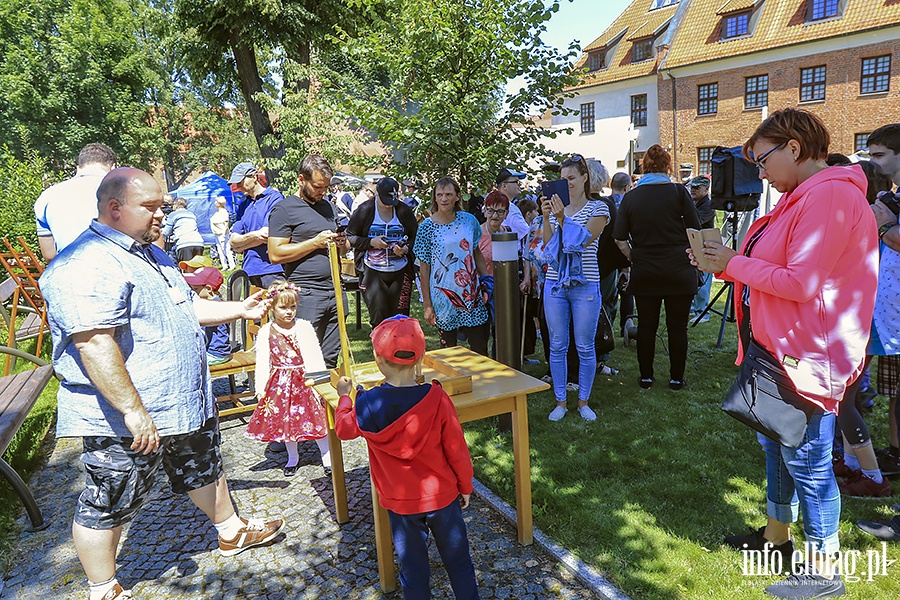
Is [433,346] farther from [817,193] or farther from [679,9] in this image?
[679,9]

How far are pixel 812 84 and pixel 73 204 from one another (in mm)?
29486

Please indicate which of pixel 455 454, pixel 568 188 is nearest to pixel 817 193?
pixel 455 454

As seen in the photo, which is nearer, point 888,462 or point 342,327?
point 342,327

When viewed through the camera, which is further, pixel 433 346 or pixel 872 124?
pixel 872 124

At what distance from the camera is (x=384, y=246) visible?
5160 mm

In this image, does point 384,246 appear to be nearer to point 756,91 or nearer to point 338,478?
point 338,478

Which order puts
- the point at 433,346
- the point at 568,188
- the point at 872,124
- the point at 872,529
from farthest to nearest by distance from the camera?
the point at 872,124 < the point at 433,346 < the point at 568,188 < the point at 872,529

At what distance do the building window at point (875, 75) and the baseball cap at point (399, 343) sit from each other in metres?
28.8

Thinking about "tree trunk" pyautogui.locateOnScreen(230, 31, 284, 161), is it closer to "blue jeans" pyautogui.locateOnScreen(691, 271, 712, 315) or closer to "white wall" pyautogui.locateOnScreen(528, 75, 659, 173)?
"blue jeans" pyautogui.locateOnScreen(691, 271, 712, 315)

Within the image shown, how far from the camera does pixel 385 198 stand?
16.7ft

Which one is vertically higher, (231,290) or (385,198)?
(385,198)

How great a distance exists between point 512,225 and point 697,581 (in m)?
4.08

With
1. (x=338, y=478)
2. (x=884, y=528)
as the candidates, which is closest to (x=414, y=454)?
(x=338, y=478)

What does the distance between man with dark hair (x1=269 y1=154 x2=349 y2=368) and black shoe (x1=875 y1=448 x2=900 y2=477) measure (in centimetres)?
371
